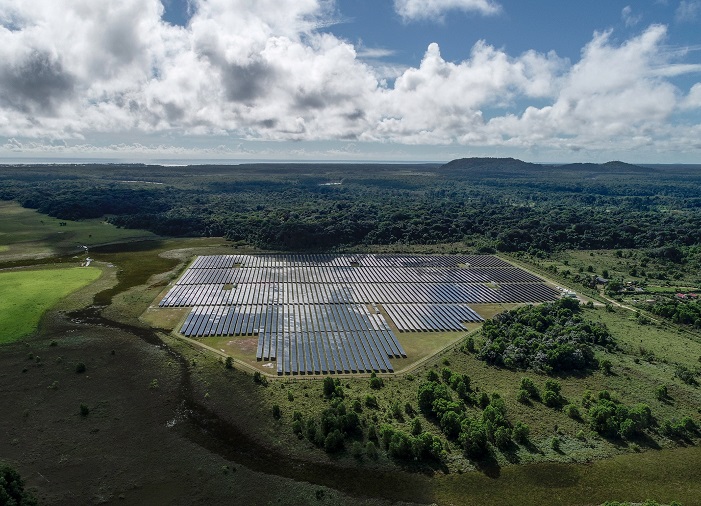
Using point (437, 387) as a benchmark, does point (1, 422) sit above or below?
below

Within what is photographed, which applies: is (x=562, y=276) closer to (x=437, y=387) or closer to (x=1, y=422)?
(x=437, y=387)

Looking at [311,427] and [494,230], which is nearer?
[311,427]

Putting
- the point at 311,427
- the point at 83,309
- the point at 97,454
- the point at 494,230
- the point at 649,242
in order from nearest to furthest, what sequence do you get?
the point at 97,454
the point at 311,427
the point at 83,309
the point at 649,242
the point at 494,230

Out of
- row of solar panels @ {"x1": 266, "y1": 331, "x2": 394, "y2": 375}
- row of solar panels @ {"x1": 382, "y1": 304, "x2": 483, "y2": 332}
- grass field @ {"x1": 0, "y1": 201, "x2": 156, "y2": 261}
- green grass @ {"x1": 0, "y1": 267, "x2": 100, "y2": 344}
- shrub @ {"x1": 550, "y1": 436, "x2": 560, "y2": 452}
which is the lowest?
grass field @ {"x1": 0, "y1": 201, "x2": 156, "y2": 261}

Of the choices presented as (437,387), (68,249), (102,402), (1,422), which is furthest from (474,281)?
(68,249)

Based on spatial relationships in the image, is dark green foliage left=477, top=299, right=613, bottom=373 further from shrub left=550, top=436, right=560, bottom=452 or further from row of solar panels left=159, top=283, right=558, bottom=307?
shrub left=550, top=436, right=560, bottom=452

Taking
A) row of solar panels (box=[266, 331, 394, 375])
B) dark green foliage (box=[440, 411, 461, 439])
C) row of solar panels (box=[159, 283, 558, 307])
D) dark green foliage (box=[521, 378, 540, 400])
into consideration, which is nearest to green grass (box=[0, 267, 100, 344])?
row of solar panels (box=[159, 283, 558, 307])

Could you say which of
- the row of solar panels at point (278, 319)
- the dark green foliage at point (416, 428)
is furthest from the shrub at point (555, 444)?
the row of solar panels at point (278, 319)
